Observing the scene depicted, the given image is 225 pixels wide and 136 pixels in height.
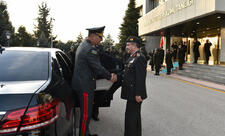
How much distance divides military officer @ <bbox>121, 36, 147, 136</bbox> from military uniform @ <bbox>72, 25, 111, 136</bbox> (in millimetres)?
408

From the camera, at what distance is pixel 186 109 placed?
6.14 meters

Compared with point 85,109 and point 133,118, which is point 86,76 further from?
point 133,118

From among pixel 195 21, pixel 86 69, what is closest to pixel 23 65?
pixel 86 69

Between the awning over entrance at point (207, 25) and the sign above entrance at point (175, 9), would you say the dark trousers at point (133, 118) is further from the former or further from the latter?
the sign above entrance at point (175, 9)

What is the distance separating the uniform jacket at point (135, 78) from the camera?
3.35m

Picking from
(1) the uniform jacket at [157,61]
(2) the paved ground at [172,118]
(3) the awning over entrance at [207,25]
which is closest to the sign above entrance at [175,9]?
(3) the awning over entrance at [207,25]

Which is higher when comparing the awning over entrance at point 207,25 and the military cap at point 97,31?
the awning over entrance at point 207,25

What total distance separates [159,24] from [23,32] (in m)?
84.9

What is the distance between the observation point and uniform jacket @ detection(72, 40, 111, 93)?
10.7 feet

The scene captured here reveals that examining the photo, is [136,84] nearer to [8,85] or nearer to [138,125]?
[138,125]

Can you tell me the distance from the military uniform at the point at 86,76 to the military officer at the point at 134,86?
408 millimetres

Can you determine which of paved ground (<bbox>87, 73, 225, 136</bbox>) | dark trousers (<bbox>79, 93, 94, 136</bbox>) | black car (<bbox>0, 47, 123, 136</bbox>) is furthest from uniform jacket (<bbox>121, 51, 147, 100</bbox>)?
paved ground (<bbox>87, 73, 225, 136</bbox>)

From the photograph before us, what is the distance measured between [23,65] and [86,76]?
2.93ft

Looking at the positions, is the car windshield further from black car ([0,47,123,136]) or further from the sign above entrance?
the sign above entrance
